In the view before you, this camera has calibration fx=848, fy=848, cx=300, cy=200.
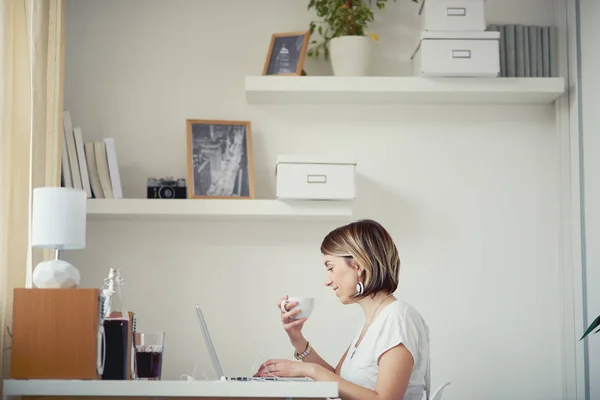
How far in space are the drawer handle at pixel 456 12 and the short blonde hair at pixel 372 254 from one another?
4.01ft

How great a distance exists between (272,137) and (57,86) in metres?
0.93

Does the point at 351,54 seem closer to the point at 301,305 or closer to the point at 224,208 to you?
the point at 224,208

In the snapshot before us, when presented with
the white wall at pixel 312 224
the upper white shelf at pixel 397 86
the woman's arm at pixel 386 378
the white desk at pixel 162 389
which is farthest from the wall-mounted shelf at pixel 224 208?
the white desk at pixel 162 389

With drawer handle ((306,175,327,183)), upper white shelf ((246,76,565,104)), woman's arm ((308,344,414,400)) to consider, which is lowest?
woman's arm ((308,344,414,400))

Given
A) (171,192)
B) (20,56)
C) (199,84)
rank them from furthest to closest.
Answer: (199,84) < (171,192) < (20,56)

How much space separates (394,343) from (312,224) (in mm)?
1240

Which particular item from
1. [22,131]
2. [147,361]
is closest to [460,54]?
[22,131]

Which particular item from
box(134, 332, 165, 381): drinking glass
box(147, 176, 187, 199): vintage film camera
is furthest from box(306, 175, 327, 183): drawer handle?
box(134, 332, 165, 381): drinking glass

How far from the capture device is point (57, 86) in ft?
10.00

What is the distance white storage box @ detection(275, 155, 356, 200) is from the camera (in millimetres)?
3248

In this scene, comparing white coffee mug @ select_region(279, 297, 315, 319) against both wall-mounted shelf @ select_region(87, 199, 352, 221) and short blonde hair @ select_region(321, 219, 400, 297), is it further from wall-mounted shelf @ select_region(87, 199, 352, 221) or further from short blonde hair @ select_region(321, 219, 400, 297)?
wall-mounted shelf @ select_region(87, 199, 352, 221)

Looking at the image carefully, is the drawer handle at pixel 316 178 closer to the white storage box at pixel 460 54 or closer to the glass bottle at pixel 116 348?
the white storage box at pixel 460 54

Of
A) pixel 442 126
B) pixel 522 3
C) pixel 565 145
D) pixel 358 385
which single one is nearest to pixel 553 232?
pixel 565 145

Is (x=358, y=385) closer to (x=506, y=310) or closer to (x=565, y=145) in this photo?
(x=506, y=310)
